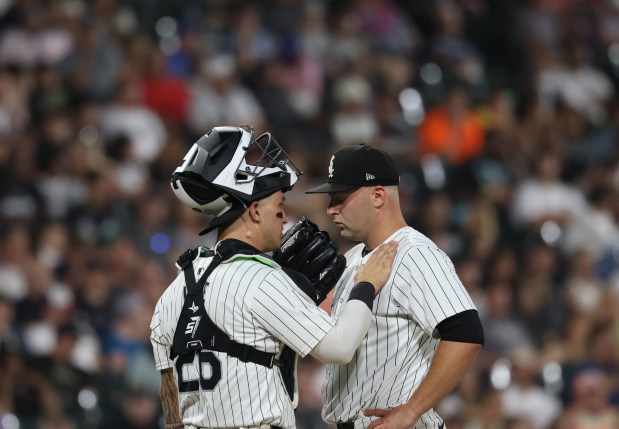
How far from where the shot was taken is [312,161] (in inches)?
426

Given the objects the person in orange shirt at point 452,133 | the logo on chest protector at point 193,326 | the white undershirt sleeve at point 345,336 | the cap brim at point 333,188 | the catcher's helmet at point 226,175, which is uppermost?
the catcher's helmet at point 226,175

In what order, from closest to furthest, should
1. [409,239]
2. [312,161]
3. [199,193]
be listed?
[199,193], [409,239], [312,161]

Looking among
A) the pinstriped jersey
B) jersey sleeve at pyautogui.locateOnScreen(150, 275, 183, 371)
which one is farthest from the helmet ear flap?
the pinstriped jersey

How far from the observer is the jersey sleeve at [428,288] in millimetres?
4430

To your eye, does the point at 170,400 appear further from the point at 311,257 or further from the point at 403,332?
the point at 403,332

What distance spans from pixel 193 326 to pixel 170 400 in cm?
55

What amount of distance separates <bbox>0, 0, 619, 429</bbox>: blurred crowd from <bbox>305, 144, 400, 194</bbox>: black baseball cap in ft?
12.8

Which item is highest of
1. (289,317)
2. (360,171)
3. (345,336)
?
(360,171)

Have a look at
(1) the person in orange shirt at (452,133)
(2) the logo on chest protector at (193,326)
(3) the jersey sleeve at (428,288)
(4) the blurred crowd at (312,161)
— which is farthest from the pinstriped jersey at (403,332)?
(1) the person in orange shirt at (452,133)

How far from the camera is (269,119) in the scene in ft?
37.6

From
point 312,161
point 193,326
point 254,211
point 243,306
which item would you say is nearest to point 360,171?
point 254,211

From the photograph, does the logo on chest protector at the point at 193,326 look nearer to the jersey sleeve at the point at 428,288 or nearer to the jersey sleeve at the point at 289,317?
the jersey sleeve at the point at 289,317

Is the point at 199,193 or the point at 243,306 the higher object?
the point at 199,193

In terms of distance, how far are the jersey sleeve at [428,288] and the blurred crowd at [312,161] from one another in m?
4.00
